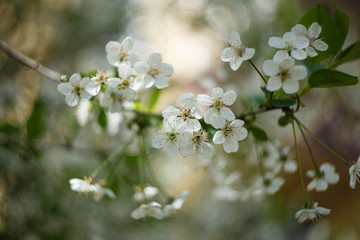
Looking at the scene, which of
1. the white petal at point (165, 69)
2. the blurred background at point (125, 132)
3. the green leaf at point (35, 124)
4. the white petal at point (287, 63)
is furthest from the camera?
the blurred background at point (125, 132)

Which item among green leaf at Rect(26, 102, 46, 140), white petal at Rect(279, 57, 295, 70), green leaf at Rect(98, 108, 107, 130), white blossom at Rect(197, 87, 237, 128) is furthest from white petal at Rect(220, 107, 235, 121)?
green leaf at Rect(26, 102, 46, 140)

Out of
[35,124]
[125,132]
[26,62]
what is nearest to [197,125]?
[26,62]

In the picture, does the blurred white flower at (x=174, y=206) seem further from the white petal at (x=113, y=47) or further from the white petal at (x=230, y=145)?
the white petal at (x=113, y=47)

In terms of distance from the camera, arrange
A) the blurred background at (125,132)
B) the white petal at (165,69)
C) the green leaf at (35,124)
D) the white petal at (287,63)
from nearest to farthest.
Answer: the white petal at (287,63) < the white petal at (165,69) < the green leaf at (35,124) < the blurred background at (125,132)

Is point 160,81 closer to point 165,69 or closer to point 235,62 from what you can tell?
point 165,69

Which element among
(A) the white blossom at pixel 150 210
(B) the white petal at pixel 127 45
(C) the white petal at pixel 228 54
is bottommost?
(A) the white blossom at pixel 150 210

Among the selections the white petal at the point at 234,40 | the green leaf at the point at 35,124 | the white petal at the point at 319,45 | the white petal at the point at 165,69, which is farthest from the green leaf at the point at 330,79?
the green leaf at the point at 35,124

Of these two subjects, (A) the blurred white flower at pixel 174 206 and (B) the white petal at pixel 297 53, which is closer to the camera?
(B) the white petal at pixel 297 53
